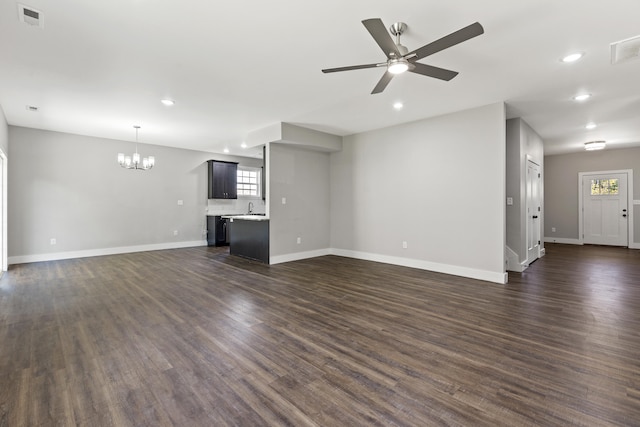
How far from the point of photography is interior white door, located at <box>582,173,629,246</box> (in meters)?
7.82

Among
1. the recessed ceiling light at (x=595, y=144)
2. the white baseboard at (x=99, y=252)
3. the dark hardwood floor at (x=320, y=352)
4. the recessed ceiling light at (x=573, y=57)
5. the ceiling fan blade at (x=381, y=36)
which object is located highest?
the recessed ceiling light at (x=573, y=57)

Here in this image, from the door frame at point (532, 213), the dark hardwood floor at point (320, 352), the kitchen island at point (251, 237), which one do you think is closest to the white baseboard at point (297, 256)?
the kitchen island at point (251, 237)

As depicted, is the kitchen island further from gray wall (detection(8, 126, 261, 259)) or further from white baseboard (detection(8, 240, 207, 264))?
gray wall (detection(8, 126, 261, 259))

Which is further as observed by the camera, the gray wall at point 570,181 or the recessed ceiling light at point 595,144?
the gray wall at point 570,181

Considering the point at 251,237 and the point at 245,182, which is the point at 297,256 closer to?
the point at 251,237

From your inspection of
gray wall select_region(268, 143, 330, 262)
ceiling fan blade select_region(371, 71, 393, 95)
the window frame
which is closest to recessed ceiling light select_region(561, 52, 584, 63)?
ceiling fan blade select_region(371, 71, 393, 95)

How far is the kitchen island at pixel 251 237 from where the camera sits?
590 centimetres

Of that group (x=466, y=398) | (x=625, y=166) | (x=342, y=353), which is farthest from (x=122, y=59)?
(x=625, y=166)

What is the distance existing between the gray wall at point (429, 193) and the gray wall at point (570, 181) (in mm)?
6115

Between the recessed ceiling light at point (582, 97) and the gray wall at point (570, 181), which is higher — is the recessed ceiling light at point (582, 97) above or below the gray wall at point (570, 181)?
above

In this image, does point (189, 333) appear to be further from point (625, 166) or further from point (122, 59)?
point (625, 166)

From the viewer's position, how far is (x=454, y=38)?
215cm

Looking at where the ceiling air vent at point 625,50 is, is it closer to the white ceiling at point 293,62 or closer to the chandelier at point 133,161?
the white ceiling at point 293,62

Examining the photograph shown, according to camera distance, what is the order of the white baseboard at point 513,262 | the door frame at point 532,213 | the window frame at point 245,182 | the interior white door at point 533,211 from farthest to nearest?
the window frame at point 245,182
the interior white door at point 533,211
the door frame at point 532,213
the white baseboard at point 513,262
